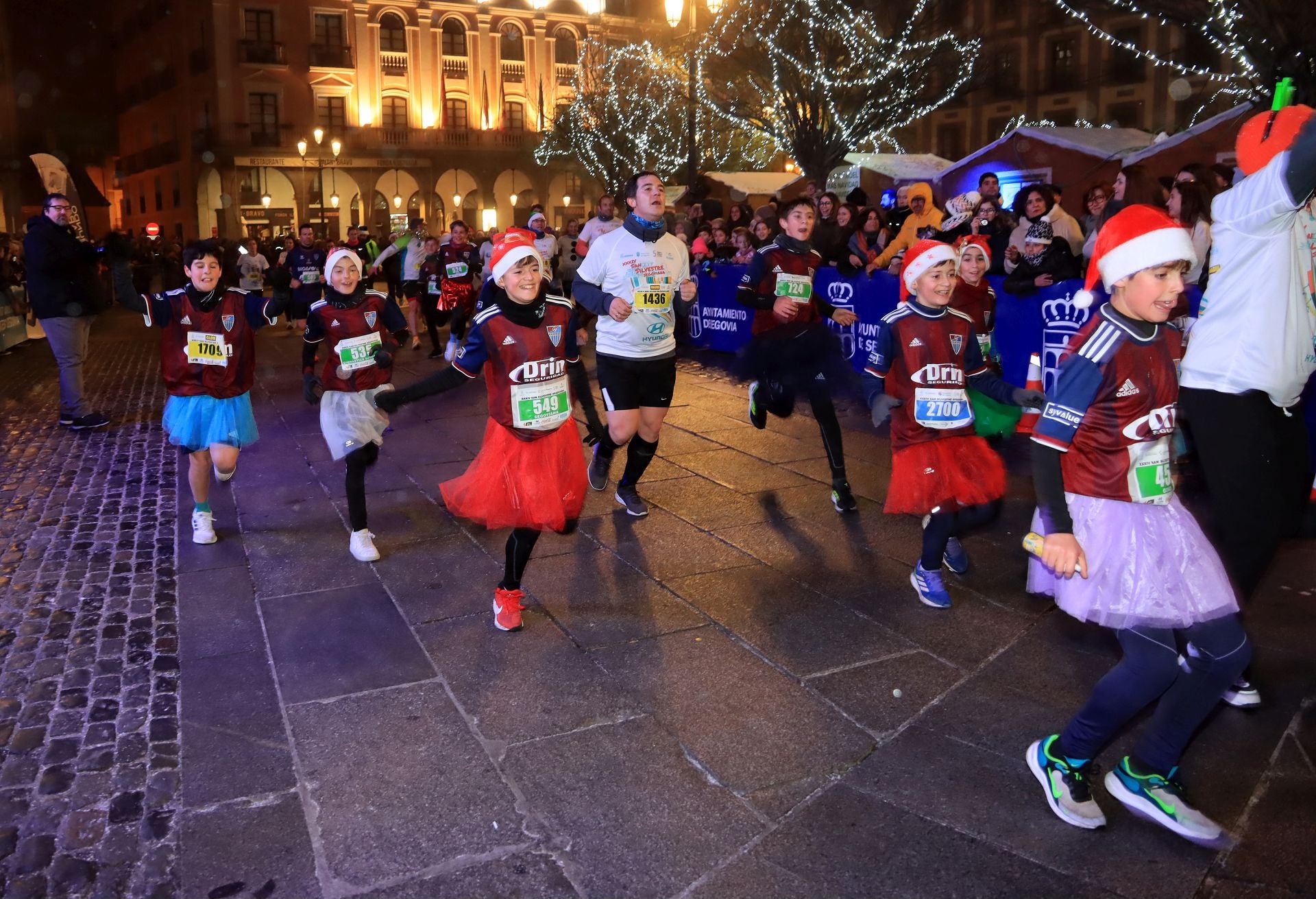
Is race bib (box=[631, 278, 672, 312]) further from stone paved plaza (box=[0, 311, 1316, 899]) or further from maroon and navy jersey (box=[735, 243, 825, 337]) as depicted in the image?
stone paved plaza (box=[0, 311, 1316, 899])

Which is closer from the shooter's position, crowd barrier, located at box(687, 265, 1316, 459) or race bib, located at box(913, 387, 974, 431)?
race bib, located at box(913, 387, 974, 431)

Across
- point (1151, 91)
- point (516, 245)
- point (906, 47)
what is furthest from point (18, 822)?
point (1151, 91)

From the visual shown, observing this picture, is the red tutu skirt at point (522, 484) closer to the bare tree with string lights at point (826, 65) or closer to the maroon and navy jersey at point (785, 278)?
the maroon and navy jersey at point (785, 278)

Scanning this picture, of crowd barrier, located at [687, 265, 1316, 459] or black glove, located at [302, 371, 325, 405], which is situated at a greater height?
crowd barrier, located at [687, 265, 1316, 459]

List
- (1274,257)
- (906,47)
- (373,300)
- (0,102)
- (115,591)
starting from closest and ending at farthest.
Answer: (1274,257), (115,591), (373,300), (906,47), (0,102)

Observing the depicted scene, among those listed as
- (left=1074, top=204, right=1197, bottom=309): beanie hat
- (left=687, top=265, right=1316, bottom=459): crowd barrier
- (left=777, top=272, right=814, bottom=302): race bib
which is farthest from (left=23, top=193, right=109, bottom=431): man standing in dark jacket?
(left=1074, top=204, right=1197, bottom=309): beanie hat

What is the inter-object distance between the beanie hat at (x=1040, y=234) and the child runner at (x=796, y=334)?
2850mm

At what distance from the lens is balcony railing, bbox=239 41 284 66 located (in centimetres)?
5253

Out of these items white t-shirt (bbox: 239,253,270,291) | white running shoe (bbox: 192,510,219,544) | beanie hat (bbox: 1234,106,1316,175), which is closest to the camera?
beanie hat (bbox: 1234,106,1316,175)

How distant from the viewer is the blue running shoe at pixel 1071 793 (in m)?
3.40

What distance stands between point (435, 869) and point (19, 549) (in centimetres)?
482

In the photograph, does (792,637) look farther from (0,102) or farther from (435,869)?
(0,102)

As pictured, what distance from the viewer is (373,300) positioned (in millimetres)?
6445

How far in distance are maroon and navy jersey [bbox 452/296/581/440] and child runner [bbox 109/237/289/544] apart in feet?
7.51
